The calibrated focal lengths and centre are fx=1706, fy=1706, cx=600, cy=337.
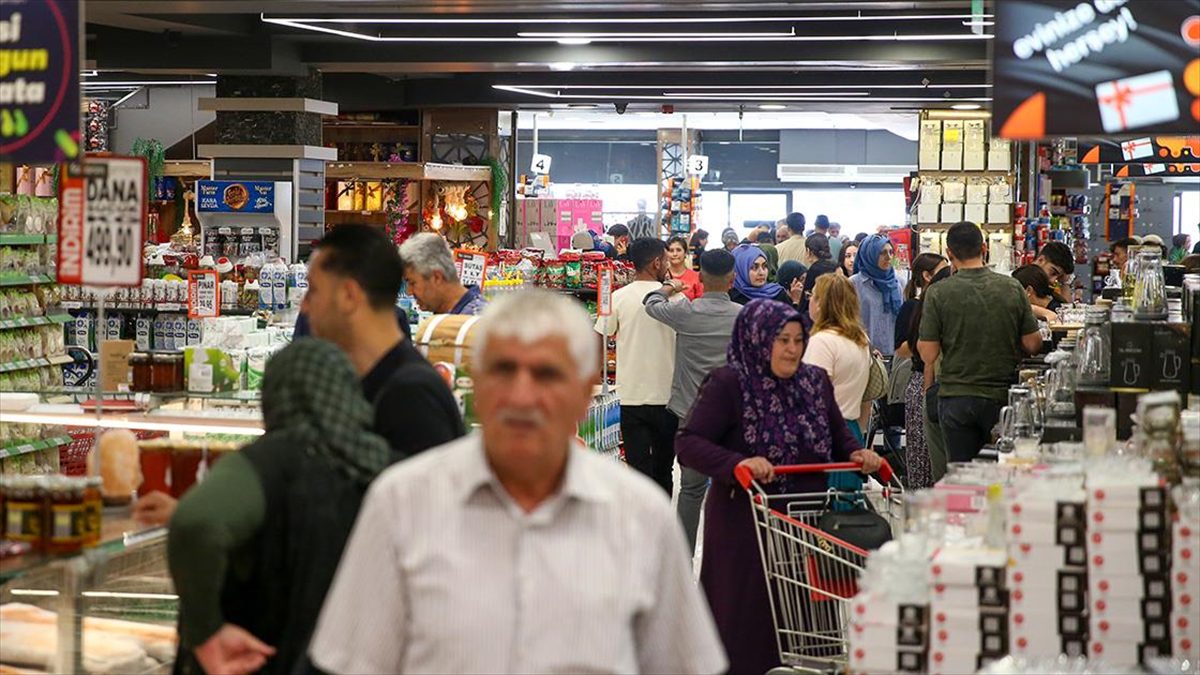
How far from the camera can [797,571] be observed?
553cm

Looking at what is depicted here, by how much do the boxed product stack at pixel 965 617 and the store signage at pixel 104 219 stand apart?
236 cm

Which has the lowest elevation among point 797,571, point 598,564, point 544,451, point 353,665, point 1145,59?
point 797,571

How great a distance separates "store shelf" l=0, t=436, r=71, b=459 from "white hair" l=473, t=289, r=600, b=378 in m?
4.87

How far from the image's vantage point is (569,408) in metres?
2.58

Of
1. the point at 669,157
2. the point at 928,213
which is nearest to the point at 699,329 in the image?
the point at 928,213

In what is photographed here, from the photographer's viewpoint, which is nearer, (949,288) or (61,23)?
(61,23)

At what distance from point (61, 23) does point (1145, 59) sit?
9.81 ft

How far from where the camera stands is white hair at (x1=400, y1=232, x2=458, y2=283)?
6633 millimetres

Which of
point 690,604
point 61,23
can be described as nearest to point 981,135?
point 61,23

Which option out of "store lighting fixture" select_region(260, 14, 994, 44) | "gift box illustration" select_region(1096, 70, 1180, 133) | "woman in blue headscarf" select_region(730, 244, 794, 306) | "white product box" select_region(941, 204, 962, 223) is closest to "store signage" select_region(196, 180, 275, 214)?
"store lighting fixture" select_region(260, 14, 994, 44)

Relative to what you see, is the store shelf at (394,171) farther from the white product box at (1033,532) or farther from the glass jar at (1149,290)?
the white product box at (1033,532)

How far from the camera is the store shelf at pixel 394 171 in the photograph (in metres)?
18.7

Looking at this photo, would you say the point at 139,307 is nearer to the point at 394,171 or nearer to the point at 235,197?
the point at 235,197

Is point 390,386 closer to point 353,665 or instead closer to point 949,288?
point 353,665
